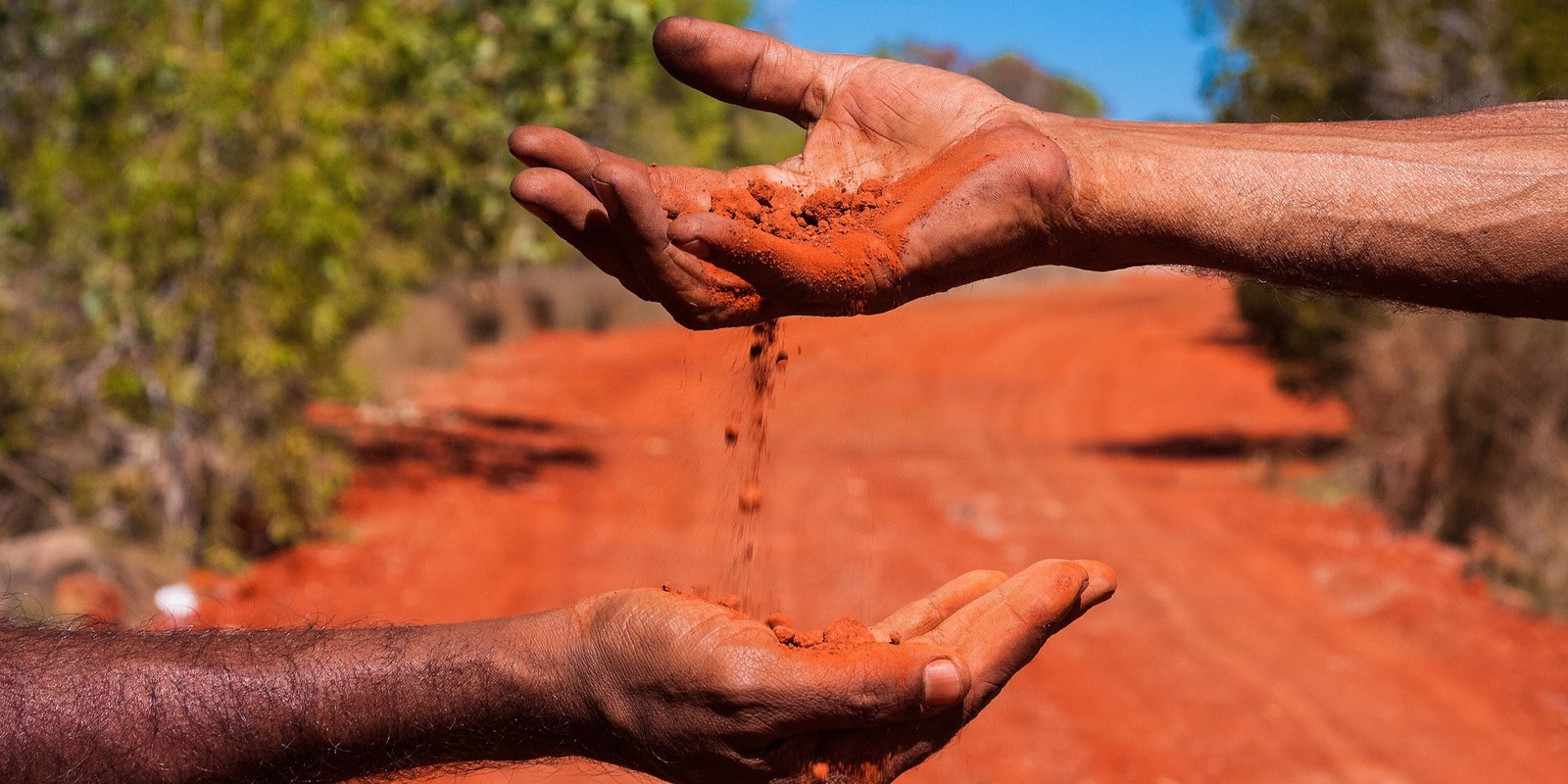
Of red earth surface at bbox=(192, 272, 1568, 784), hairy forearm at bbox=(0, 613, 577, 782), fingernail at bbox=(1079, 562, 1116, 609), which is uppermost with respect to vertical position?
fingernail at bbox=(1079, 562, 1116, 609)

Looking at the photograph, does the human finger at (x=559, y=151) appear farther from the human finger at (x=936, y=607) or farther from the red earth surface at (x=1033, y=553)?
the human finger at (x=936, y=607)

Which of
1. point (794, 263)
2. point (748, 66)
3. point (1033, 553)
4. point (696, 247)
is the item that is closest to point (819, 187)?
point (748, 66)

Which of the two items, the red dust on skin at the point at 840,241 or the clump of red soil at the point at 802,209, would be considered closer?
the red dust on skin at the point at 840,241

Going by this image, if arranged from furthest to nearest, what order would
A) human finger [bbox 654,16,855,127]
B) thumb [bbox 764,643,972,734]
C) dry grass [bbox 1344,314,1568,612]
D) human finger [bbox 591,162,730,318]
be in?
Answer: dry grass [bbox 1344,314,1568,612]
human finger [bbox 654,16,855,127]
human finger [bbox 591,162,730,318]
thumb [bbox 764,643,972,734]

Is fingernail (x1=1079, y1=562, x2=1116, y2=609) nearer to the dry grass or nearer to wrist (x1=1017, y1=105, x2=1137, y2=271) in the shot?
wrist (x1=1017, y1=105, x2=1137, y2=271)

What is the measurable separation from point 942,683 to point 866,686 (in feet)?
0.37

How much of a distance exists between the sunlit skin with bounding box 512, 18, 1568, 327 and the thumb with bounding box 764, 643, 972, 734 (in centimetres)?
65

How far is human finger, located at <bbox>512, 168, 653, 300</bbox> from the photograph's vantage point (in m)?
2.29

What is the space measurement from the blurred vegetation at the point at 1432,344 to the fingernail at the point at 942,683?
4.43 meters

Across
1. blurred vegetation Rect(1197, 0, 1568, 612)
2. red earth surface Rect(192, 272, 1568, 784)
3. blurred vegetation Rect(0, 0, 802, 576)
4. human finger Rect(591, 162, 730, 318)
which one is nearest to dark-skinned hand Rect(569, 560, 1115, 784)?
human finger Rect(591, 162, 730, 318)

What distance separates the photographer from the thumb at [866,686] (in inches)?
76.2

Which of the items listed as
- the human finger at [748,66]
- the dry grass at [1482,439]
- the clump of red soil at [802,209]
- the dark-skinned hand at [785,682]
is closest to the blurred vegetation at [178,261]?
the human finger at [748,66]

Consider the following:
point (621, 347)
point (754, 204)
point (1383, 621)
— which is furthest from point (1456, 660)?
point (621, 347)

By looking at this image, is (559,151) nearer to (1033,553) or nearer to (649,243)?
(649,243)
